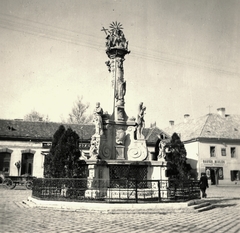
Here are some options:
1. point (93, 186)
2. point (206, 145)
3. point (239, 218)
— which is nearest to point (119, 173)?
point (93, 186)

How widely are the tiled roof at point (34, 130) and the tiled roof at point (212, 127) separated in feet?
20.9

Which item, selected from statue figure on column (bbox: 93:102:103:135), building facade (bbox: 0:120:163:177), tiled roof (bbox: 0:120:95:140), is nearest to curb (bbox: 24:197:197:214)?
statue figure on column (bbox: 93:102:103:135)

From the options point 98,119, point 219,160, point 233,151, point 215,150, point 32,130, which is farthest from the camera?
point 233,151

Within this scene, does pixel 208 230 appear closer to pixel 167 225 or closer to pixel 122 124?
pixel 167 225

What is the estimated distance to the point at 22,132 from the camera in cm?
3412

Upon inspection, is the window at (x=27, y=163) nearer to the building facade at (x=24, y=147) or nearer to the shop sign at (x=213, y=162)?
the building facade at (x=24, y=147)

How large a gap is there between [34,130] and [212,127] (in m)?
23.4

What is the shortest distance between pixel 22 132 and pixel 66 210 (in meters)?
25.4

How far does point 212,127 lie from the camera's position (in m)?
40.3

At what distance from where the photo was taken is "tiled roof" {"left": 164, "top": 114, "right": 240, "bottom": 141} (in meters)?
39.0

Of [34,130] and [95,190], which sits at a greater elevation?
[34,130]

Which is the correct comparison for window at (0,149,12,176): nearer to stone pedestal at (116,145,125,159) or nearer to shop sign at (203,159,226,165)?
stone pedestal at (116,145,125,159)

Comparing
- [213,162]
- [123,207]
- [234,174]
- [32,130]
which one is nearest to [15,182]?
[32,130]

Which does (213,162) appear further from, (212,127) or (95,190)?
(95,190)
